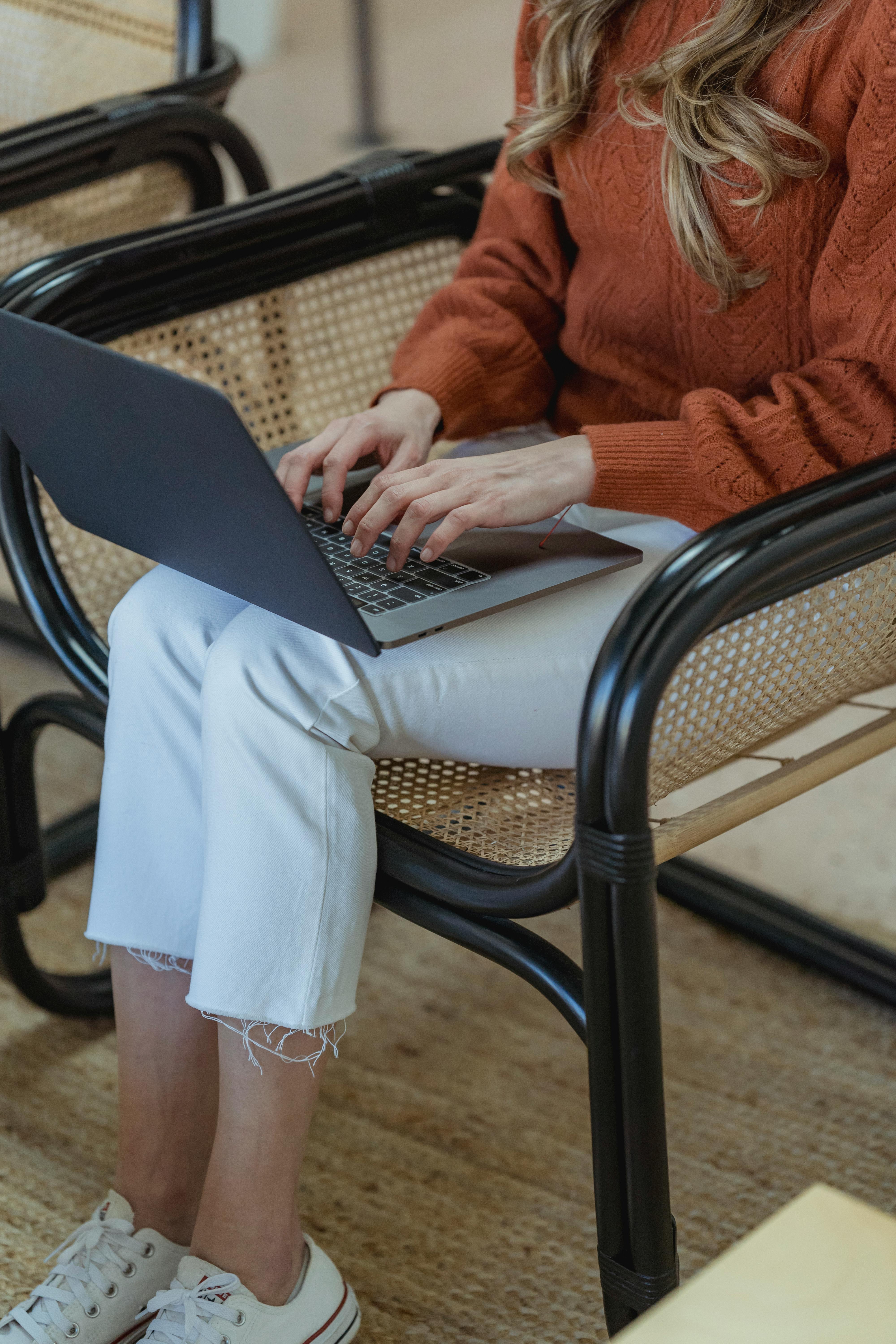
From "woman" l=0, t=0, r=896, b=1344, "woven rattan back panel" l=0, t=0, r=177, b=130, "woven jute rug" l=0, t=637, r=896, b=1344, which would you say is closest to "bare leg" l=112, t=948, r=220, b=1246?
"woman" l=0, t=0, r=896, b=1344

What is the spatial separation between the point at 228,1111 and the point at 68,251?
24.9 inches

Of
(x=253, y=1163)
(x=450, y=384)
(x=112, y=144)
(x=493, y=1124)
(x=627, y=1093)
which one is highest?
(x=112, y=144)

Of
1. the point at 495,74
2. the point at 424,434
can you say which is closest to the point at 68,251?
the point at 424,434

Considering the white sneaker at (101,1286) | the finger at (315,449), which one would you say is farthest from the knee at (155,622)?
the white sneaker at (101,1286)

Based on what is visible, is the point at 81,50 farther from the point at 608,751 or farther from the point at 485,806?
the point at 608,751

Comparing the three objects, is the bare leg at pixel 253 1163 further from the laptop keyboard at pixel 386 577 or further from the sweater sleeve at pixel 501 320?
the sweater sleeve at pixel 501 320

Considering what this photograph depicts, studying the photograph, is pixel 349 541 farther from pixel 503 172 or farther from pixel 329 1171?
pixel 329 1171

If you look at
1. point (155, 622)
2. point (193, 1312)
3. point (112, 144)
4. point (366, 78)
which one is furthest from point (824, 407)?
point (366, 78)

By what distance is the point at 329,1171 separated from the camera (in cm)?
111

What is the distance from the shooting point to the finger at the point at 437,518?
819mm

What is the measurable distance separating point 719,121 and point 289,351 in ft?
1.46

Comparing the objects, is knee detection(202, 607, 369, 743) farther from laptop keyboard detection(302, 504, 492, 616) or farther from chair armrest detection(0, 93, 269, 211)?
chair armrest detection(0, 93, 269, 211)

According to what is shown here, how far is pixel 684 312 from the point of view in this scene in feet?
3.13

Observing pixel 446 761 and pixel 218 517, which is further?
pixel 446 761
